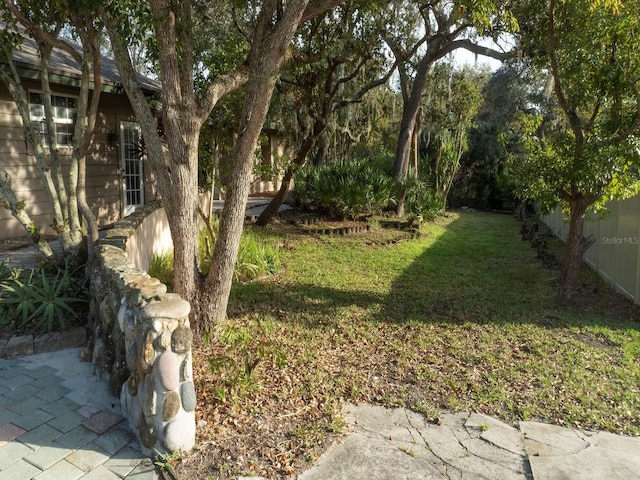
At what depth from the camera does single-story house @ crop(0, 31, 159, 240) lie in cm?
734

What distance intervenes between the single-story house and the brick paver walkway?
4199 mm

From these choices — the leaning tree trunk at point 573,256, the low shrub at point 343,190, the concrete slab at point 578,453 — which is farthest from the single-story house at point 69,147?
the leaning tree trunk at point 573,256

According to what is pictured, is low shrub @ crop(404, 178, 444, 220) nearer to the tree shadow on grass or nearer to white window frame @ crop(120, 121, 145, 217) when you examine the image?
the tree shadow on grass

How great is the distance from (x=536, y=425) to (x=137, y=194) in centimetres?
914

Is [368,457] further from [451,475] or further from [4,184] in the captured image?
[4,184]

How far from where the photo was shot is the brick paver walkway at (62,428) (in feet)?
8.88

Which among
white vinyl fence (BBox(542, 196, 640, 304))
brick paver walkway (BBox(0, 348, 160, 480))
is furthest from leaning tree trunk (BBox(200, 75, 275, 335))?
white vinyl fence (BBox(542, 196, 640, 304))

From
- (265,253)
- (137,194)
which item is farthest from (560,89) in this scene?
(137,194)

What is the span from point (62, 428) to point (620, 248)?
23.1 ft

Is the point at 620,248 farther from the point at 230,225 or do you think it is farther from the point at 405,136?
the point at 405,136

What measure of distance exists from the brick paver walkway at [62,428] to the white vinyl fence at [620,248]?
6092 mm

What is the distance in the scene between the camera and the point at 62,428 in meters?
3.08

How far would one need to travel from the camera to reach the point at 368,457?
3.04 metres

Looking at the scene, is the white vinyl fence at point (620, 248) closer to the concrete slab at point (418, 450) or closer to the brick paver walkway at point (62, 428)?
the concrete slab at point (418, 450)
